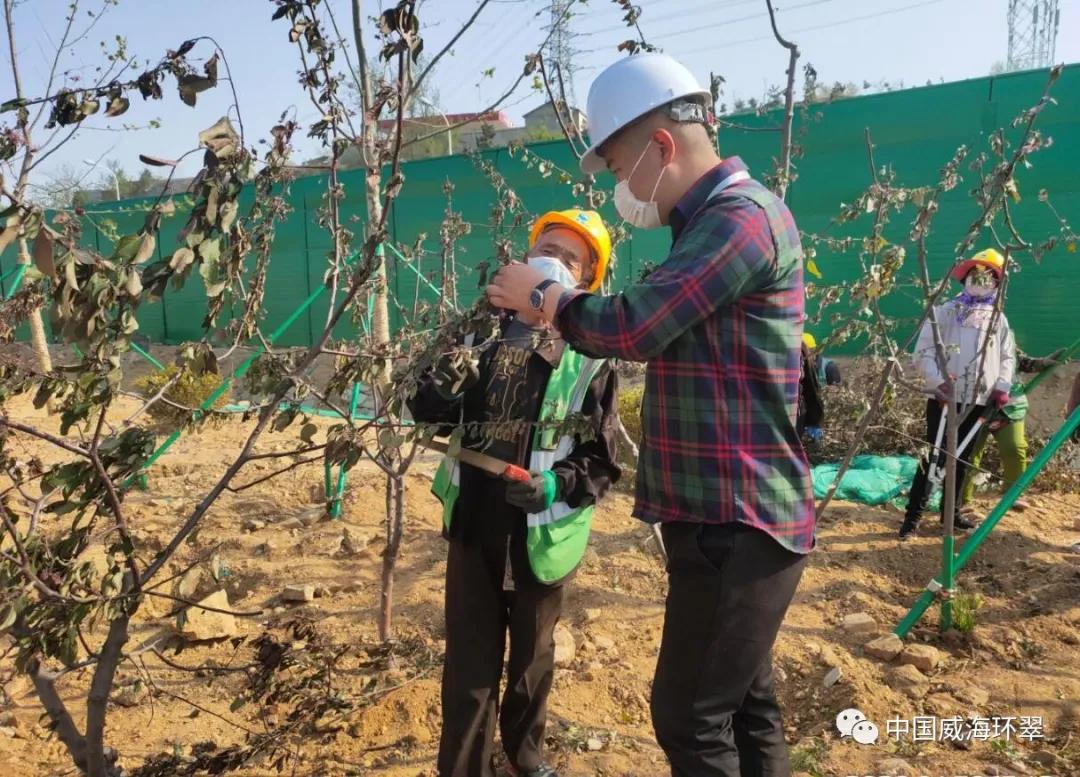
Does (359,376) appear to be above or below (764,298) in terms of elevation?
below

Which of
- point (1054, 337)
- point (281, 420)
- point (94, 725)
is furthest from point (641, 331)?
point (1054, 337)

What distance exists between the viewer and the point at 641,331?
1461 mm

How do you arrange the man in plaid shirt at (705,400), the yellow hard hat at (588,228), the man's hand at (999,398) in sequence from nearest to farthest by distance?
1. the man in plaid shirt at (705,400)
2. the yellow hard hat at (588,228)
3. the man's hand at (999,398)

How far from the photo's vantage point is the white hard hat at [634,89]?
5.15 ft

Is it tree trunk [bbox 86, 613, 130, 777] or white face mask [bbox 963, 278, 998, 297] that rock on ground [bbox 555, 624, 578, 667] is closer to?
tree trunk [bbox 86, 613, 130, 777]

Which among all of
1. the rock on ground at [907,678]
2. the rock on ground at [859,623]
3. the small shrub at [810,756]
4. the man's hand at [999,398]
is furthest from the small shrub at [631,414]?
the small shrub at [810,756]

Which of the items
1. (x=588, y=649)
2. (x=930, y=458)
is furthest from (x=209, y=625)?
(x=930, y=458)

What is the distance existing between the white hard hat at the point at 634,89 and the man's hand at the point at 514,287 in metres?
0.32

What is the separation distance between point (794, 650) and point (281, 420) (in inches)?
101

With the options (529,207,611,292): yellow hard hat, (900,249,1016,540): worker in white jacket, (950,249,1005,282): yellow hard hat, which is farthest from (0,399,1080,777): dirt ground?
(950,249,1005,282): yellow hard hat

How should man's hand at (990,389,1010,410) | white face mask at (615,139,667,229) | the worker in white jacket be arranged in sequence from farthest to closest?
man's hand at (990,389,1010,410)
the worker in white jacket
white face mask at (615,139,667,229)

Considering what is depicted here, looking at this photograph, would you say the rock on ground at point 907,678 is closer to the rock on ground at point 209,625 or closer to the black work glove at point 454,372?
the black work glove at point 454,372

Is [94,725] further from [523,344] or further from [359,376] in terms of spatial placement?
[523,344]

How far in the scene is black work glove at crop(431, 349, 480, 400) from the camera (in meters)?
1.69
